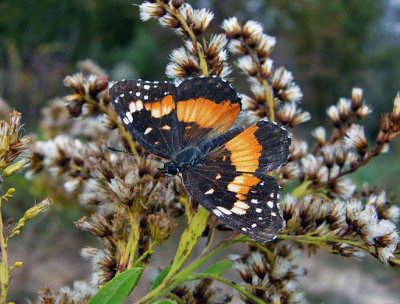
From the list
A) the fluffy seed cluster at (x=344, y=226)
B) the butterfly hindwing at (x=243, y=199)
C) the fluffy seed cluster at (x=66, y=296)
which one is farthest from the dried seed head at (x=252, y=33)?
the fluffy seed cluster at (x=66, y=296)

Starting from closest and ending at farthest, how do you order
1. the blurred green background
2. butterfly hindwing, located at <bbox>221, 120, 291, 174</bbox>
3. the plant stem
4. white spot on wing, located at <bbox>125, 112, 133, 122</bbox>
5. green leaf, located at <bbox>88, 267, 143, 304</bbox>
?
the plant stem, green leaf, located at <bbox>88, 267, 143, 304</bbox>, butterfly hindwing, located at <bbox>221, 120, 291, 174</bbox>, white spot on wing, located at <bbox>125, 112, 133, 122</bbox>, the blurred green background

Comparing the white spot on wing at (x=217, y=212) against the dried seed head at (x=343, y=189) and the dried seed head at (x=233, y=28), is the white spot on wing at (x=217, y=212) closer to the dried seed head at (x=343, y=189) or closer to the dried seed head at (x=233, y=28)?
the dried seed head at (x=343, y=189)

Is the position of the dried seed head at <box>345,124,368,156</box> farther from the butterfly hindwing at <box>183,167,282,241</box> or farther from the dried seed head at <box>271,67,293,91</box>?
the butterfly hindwing at <box>183,167,282,241</box>

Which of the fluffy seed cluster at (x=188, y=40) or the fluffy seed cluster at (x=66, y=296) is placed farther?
the fluffy seed cluster at (x=188, y=40)

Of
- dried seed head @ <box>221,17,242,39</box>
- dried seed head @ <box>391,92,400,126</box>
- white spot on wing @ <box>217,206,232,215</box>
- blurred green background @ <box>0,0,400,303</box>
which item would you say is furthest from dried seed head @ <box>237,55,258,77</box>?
blurred green background @ <box>0,0,400,303</box>

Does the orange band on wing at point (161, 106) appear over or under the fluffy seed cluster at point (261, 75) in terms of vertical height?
under

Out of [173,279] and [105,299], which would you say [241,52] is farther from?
[105,299]
